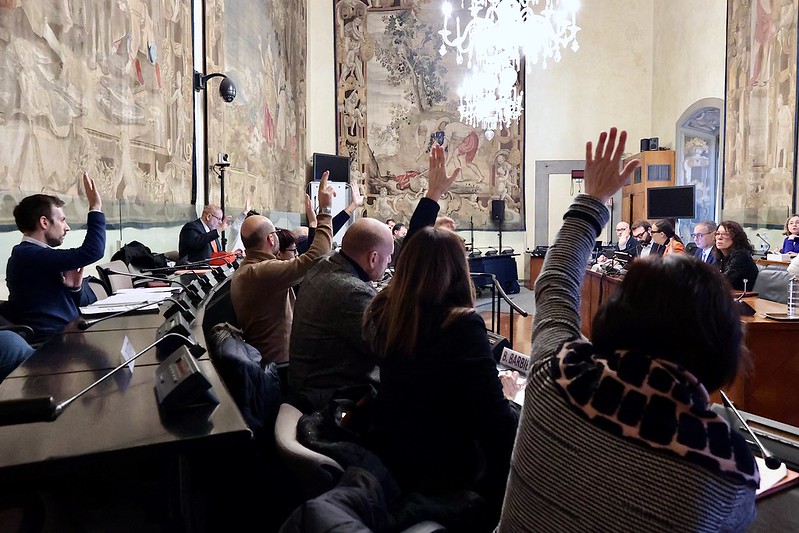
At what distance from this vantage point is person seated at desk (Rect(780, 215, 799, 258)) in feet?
24.9

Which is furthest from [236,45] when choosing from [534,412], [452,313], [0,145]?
[534,412]

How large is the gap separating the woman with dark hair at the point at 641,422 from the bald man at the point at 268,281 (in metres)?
2.42

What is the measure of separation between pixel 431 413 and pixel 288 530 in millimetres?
763

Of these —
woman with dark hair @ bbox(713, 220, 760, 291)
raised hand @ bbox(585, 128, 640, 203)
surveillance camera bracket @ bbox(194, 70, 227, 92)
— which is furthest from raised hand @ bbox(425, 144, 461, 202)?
surveillance camera bracket @ bbox(194, 70, 227, 92)

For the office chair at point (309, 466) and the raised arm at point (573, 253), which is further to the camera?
the office chair at point (309, 466)

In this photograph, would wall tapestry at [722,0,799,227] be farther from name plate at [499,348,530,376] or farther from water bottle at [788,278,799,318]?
name plate at [499,348,530,376]

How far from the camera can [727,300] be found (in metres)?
1.05

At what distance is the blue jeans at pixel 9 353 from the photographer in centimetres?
259

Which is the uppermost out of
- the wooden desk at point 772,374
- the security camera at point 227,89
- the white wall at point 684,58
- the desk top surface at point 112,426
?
the white wall at point 684,58

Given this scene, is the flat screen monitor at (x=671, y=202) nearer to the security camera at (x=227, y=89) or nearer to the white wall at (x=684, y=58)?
the white wall at (x=684, y=58)

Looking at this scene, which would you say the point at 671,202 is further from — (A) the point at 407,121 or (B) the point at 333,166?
(B) the point at 333,166

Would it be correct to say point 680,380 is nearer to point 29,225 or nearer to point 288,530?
point 288,530

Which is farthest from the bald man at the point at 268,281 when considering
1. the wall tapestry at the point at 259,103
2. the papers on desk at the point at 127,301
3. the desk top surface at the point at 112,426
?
the wall tapestry at the point at 259,103

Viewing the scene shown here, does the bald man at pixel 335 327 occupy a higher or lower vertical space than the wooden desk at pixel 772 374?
higher
